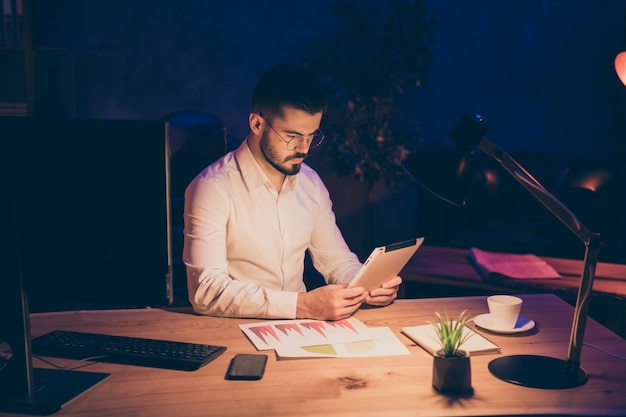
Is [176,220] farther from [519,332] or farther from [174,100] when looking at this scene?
→ [519,332]

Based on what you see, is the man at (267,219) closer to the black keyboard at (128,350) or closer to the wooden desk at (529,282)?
the black keyboard at (128,350)

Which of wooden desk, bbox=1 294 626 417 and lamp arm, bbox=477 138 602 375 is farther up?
lamp arm, bbox=477 138 602 375

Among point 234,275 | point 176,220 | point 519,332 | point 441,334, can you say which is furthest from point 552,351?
point 176,220

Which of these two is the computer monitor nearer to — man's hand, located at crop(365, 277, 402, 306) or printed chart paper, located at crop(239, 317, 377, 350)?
printed chart paper, located at crop(239, 317, 377, 350)

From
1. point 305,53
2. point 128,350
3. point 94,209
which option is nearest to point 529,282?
point 128,350

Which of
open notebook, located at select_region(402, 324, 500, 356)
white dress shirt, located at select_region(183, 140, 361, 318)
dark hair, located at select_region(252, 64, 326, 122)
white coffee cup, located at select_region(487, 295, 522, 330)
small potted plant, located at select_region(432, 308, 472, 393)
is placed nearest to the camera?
small potted plant, located at select_region(432, 308, 472, 393)

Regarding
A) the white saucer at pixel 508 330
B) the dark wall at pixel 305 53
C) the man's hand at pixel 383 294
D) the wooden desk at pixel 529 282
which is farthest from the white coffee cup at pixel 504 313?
the dark wall at pixel 305 53

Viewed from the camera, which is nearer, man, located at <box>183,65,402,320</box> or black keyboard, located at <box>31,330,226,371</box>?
black keyboard, located at <box>31,330,226,371</box>

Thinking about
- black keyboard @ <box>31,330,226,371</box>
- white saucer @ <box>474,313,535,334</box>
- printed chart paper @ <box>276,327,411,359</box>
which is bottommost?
printed chart paper @ <box>276,327,411,359</box>

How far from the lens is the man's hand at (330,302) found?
1.84 m

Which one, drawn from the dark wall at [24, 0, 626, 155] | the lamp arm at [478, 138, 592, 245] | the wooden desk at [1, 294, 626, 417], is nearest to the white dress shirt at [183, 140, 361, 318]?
the wooden desk at [1, 294, 626, 417]

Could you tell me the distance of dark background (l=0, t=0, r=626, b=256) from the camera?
509 centimetres

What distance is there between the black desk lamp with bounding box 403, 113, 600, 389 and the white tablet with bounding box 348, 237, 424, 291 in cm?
28

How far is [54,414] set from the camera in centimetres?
132
